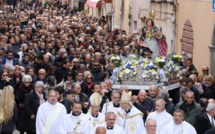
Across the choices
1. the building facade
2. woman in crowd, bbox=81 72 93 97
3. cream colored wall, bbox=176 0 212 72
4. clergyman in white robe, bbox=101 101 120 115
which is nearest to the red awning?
the building facade

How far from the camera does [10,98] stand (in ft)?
51.9

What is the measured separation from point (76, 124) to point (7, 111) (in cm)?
115

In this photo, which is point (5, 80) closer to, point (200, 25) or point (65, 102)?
point (65, 102)

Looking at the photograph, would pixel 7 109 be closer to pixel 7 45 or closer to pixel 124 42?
pixel 7 45

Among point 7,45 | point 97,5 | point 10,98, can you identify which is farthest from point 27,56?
point 97,5

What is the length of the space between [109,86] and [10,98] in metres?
4.09

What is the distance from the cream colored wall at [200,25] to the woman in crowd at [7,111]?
12619mm

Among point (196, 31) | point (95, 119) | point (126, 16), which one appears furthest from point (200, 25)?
point (126, 16)

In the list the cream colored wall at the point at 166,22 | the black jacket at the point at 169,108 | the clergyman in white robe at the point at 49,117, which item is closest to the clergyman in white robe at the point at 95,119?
the clergyman in white robe at the point at 49,117

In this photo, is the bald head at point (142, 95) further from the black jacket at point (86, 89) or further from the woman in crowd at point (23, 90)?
the woman in crowd at point (23, 90)

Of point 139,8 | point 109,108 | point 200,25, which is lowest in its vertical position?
point 109,108

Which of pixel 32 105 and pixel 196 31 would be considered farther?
pixel 196 31

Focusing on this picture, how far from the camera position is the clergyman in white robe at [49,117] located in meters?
16.8

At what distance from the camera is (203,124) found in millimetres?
15539
